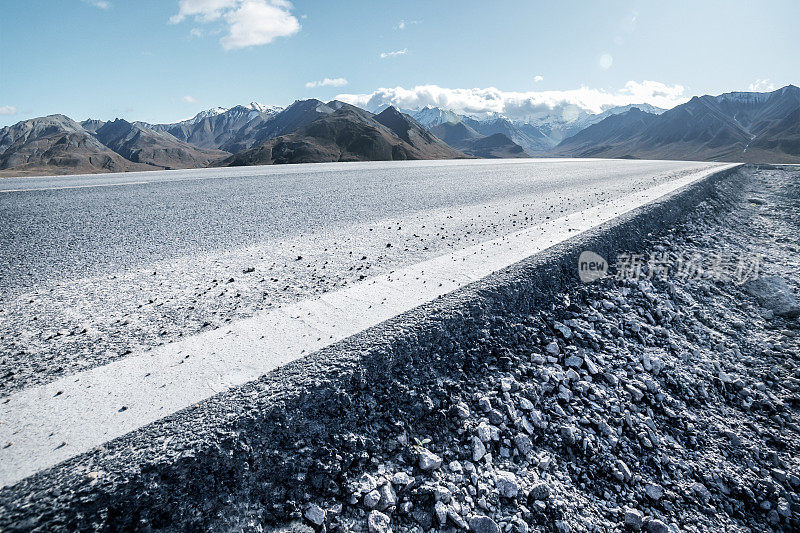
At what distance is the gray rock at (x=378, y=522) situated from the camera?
5.90 ft

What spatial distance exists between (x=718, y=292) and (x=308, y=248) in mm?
5348

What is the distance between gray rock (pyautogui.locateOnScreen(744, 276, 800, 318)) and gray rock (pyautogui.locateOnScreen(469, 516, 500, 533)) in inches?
201

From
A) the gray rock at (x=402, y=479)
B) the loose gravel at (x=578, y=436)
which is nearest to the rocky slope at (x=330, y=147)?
the loose gravel at (x=578, y=436)

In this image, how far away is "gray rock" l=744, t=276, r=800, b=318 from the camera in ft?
15.6

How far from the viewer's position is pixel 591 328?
3479mm

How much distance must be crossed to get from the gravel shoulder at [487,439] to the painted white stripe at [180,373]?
0.14m

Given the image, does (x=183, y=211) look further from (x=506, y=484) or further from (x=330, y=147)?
(x=330, y=147)

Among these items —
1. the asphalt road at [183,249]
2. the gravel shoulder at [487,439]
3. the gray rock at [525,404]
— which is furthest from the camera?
the asphalt road at [183,249]

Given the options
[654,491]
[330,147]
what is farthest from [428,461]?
[330,147]

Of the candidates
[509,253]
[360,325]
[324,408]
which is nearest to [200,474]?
[324,408]

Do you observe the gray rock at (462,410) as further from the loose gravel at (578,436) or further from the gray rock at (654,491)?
the gray rock at (654,491)

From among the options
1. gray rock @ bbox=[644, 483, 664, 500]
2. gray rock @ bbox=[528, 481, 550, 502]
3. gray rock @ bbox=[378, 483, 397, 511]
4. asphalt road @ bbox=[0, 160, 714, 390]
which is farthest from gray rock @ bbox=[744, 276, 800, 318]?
gray rock @ bbox=[378, 483, 397, 511]

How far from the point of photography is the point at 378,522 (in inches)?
71.6

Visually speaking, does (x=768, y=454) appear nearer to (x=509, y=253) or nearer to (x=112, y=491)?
(x=509, y=253)
